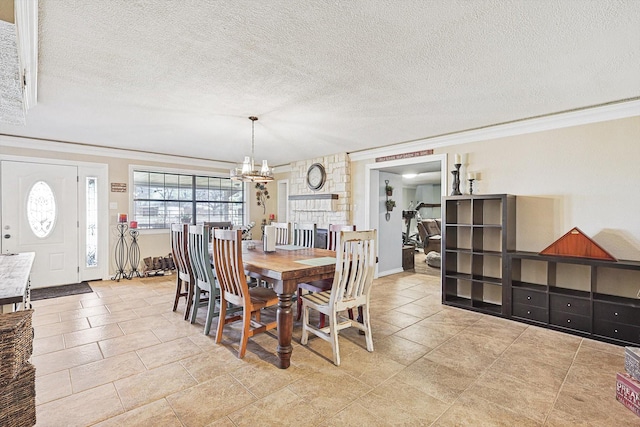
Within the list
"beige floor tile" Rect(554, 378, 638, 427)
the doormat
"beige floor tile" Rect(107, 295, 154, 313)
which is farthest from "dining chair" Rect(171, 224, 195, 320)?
"beige floor tile" Rect(554, 378, 638, 427)

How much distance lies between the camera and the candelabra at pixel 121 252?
18.3 ft

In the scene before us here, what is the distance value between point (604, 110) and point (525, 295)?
2139 mm

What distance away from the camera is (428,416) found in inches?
74.0

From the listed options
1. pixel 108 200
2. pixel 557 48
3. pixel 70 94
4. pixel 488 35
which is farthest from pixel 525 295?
pixel 108 200

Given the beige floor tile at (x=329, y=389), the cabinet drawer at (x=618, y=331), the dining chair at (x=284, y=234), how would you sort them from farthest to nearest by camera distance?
1. the dining chair at (x=284, y=234)
2. the cabinet drawer at (x=618, y=331)
3. the beige floor tile at (x=329, y=389)

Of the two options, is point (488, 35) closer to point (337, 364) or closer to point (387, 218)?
point (337, 364)

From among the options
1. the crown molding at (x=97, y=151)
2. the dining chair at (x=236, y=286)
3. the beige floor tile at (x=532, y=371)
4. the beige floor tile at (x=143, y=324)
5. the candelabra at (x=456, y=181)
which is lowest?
the beige floor tile at (x=532, y=371)

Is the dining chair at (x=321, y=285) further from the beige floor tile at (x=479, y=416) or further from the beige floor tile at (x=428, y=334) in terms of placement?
the beige floor tile at (x=479, y=416)

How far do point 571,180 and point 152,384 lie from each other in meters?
4.54

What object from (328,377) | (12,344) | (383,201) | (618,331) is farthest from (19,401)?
(383,201)

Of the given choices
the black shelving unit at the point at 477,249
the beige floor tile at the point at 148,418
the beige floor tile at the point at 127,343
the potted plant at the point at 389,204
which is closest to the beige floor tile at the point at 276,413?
the beige floor tile at the point at 148,418

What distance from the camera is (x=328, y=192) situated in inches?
243

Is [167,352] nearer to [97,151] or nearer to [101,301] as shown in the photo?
[101,301]

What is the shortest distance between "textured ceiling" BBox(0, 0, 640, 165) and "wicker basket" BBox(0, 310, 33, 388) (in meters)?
1.63
